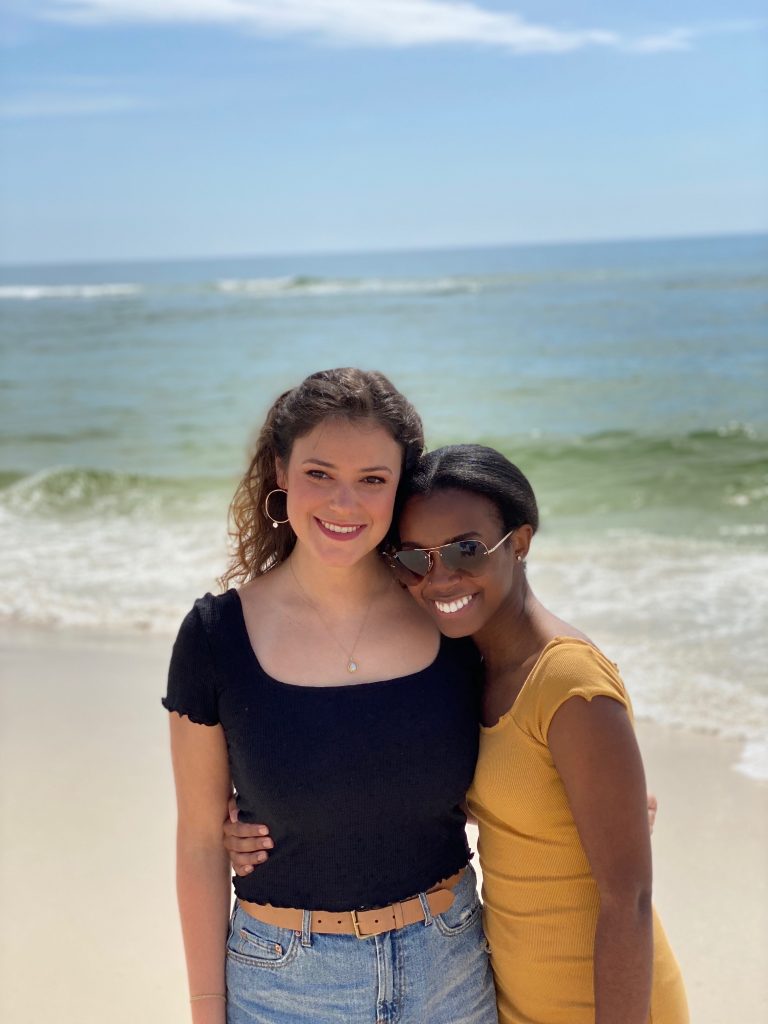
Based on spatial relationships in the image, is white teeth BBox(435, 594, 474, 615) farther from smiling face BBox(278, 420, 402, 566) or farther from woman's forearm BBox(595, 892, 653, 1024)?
woman's forearm BBox(595, 892, 653, 1024)

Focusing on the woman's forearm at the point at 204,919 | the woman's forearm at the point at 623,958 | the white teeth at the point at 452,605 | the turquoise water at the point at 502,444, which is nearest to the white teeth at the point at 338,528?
the white teeth at the point at 452,605

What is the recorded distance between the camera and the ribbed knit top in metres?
2.19

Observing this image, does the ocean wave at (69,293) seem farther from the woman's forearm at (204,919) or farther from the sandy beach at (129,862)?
the woman's forearm at (204,919)

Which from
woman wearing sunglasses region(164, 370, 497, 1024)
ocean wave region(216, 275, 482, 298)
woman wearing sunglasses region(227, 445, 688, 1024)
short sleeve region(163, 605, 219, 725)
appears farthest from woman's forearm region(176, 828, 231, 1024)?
ocean wave region(216, 275, 482, 298)

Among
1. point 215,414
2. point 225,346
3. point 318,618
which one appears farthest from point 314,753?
point 225,346

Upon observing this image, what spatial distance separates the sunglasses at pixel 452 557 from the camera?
2.32 metres

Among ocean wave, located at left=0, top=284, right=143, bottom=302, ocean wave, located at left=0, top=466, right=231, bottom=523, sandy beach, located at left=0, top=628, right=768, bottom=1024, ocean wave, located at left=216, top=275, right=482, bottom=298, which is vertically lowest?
ocean wave, located at left=0, top=466, right=231, bottom=523

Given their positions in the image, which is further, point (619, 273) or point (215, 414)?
point (619, 273)

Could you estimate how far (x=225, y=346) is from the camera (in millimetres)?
32906

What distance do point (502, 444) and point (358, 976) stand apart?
15.2 meters

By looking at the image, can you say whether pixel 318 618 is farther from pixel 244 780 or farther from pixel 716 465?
pixel 716 465

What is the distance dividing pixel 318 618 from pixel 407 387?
70.6 ft

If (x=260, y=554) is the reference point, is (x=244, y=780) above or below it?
below

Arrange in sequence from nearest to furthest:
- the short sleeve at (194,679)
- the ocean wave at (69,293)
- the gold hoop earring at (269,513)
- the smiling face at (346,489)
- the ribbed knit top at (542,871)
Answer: the ribbed knit top at (542,871), the short sleeve at (194,679), the smiling face at (346,489), the gold hoop earring at (269,513), the ocean wave at (69,293)
